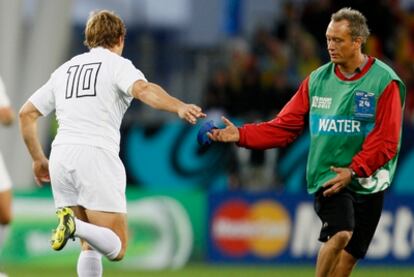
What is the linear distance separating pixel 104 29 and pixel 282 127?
5.34 ft

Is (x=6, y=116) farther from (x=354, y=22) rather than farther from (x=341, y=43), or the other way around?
(x=354, y=22)

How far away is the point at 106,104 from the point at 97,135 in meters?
0.24

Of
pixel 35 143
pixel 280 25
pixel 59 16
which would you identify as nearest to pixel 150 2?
pixel 280 25

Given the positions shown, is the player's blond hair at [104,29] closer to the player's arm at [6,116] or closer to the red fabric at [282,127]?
the player's arm at [6,116]

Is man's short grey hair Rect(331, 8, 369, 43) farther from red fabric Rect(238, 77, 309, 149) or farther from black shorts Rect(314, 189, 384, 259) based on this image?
black shorts Rect(314, 189, 384, 259)

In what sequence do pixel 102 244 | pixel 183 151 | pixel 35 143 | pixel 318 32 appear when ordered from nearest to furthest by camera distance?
pixel 102 244
pixel 35 143
pixel 183 151
pixel 318 32

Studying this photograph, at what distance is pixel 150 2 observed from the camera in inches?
974

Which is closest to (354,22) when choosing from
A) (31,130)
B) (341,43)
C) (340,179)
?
(341,43)

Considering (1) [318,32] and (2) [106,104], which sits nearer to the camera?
(2) [106,104]

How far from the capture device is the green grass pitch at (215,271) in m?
15.7

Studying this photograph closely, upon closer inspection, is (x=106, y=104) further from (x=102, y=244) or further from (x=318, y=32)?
(x=318, y=32)

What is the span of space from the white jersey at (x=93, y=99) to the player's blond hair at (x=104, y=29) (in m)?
0.07

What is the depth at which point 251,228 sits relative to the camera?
17.4 m

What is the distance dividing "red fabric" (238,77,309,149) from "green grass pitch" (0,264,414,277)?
554 cm
